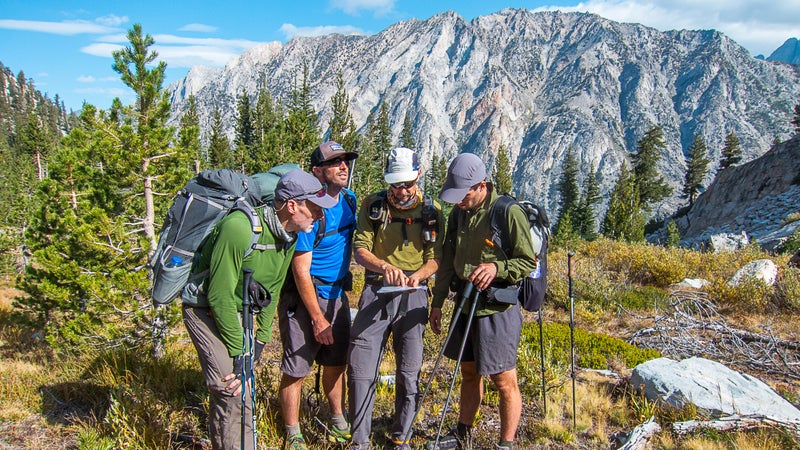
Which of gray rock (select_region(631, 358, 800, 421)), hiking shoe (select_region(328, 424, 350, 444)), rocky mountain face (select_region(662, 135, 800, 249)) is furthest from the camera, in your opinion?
rocky mountain face (select_region(662, 135, 800, 249))

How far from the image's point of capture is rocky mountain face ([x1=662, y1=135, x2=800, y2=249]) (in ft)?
87.9

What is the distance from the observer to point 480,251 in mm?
2986

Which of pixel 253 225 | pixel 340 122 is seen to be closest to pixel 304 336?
pixel 253 225

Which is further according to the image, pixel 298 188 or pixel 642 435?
pixel 642 435

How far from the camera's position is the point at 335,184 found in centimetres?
314

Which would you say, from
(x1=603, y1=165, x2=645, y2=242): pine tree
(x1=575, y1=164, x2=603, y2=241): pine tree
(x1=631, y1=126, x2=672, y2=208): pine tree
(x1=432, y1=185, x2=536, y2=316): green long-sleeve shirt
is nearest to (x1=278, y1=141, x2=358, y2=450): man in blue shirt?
(x1=432, y1=185, x2=536, y2=316): green long-sleeve shirt

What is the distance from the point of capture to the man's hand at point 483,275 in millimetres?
2756

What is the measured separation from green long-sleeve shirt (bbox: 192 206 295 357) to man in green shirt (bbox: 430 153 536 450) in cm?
115

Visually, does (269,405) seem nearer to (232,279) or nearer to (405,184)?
(232,279)

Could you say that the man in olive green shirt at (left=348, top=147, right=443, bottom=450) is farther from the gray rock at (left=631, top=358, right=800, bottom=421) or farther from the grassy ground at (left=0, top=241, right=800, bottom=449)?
→ the gray rock at (left=631, top=358, right=800, bottom=421)

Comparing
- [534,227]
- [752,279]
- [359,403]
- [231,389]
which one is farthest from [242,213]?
[752,279]

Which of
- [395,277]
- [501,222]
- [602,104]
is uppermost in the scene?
[602,104]

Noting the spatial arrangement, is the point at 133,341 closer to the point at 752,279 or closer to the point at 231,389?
the point at 231,389

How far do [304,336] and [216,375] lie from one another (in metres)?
0.72
